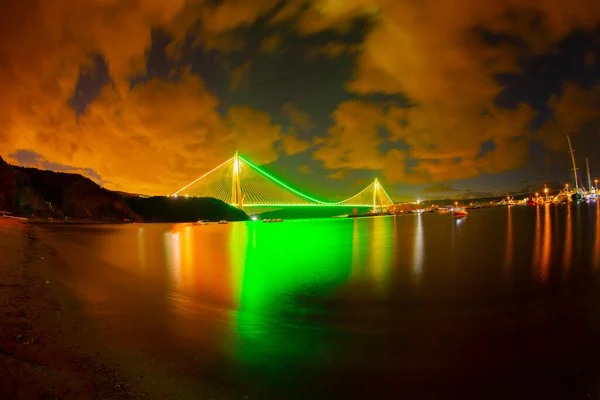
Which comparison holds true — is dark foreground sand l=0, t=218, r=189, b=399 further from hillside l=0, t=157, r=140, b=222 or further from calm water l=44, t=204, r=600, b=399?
hillside l=0, t=157, r=140, b=222

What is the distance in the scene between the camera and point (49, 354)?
461 cm

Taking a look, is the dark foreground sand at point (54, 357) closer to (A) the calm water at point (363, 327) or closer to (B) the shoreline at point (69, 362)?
(B) the shoreline at point (69, 362)

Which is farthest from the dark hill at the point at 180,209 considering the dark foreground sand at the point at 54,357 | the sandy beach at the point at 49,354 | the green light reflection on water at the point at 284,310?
the dark foreground sand at the point at 54,357

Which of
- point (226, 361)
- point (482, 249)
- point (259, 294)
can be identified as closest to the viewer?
point (226, 361)

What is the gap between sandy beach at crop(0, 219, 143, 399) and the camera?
12.3ft

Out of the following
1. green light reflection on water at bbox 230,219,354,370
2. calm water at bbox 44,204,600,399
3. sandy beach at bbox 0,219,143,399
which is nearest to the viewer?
sandy beach at bbox 0,219,143,399

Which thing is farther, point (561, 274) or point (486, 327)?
point (561, 274)

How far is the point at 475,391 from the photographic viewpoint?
170 inches

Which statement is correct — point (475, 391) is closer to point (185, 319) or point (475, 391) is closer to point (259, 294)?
point (185, 319)

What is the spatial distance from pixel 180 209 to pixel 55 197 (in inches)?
1303

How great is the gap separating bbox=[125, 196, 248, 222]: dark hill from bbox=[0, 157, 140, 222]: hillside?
1028 centimetres

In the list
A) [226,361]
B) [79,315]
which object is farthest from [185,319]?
[226,361]

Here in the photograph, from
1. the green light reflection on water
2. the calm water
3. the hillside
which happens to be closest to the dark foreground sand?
the calm water

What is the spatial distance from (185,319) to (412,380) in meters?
4.58
